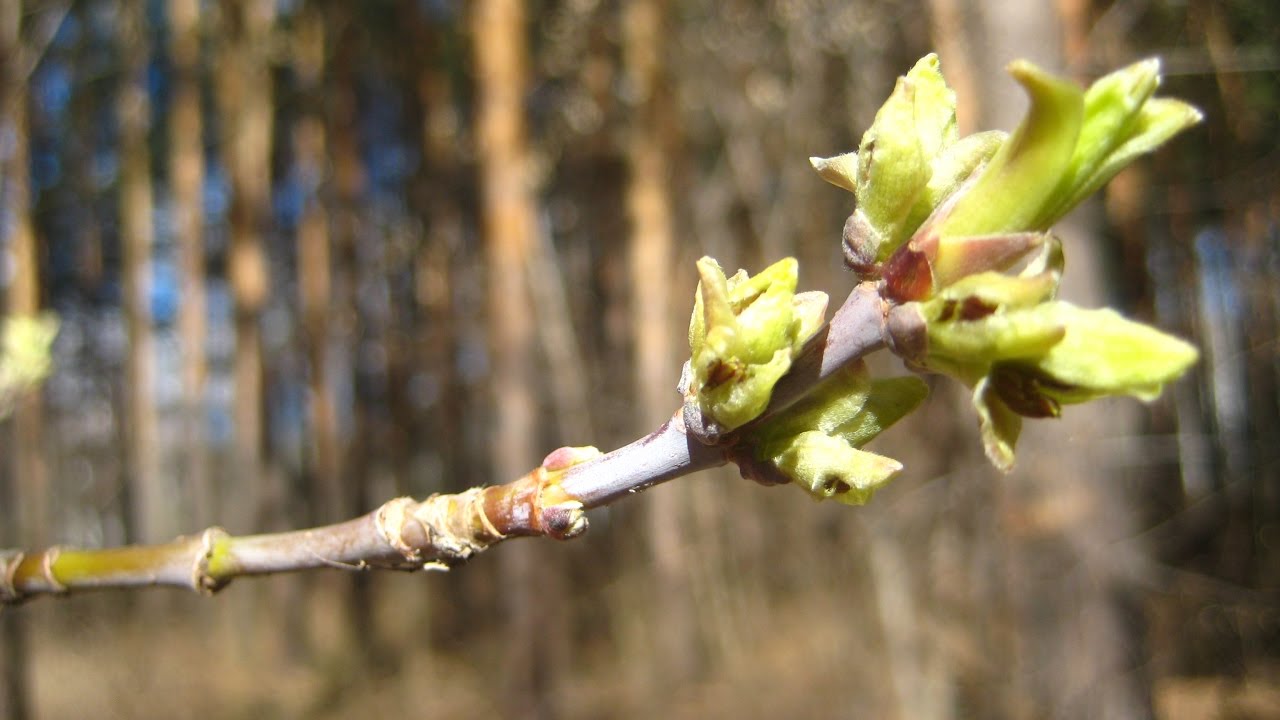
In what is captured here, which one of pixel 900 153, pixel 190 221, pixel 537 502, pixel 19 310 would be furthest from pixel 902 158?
pixel 190 221

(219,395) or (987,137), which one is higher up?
(219,395)

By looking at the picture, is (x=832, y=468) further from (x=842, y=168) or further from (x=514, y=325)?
(x=514, y=325)

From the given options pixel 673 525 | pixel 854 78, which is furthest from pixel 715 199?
pixel 673 525

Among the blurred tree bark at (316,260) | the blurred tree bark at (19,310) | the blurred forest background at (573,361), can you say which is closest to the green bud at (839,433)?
the blurred tree bark at (19,310)

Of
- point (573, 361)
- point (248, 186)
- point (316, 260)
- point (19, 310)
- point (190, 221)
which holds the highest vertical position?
point (248, 186)

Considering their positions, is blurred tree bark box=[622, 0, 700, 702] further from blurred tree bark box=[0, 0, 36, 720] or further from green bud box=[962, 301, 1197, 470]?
green bud box=[962, 301, 1197, 470]

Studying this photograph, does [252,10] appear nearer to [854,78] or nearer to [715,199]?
[715,199]
